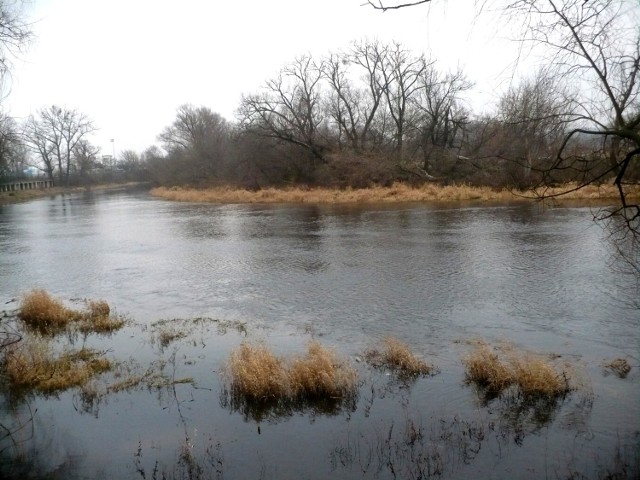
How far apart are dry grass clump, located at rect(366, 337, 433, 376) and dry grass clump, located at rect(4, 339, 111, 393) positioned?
425 cm

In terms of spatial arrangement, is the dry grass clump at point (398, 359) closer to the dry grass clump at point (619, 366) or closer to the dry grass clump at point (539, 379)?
the dry grass clump at point (539, 379)

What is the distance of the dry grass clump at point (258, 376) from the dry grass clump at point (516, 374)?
2630 mm

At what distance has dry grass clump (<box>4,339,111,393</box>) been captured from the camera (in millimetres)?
7699

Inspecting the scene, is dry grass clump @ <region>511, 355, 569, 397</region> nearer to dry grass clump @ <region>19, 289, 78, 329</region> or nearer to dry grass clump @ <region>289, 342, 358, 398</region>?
dry grass clump @ <region>289, 342, 358, 398</region>

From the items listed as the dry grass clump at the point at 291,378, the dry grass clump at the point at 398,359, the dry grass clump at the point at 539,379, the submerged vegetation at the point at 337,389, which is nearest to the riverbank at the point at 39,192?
the submerged vegetation at the point at 337,389

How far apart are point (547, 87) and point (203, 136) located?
211ft

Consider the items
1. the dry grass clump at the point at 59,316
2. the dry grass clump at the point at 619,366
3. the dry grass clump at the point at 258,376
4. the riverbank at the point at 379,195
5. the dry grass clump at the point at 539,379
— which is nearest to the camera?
the dry grass clump at the point at 539,379

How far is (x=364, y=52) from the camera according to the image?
46.0m

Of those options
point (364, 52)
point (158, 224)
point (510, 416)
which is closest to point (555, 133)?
point (510, 416)

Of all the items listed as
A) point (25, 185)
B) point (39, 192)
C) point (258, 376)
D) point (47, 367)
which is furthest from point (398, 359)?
point (25, 185)

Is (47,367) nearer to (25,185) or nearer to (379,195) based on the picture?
(379,195)

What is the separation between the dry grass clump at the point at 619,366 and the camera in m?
7.16

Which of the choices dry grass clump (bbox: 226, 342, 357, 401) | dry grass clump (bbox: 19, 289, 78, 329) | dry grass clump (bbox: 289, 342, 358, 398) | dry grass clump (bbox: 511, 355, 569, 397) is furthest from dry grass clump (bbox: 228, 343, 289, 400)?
dry grass clump (bbox: 19, 289, 78, 329)

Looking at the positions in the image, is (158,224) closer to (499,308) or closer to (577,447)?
(499,308)
